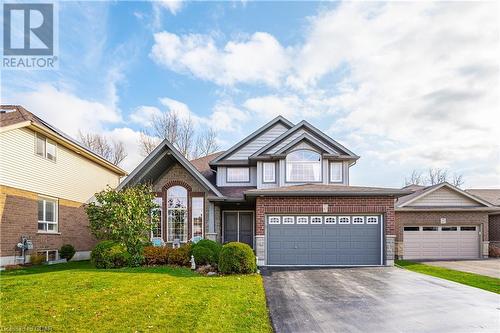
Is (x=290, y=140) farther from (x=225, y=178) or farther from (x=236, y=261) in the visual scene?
(x=236, y=261)

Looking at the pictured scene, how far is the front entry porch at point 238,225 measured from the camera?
19.1m

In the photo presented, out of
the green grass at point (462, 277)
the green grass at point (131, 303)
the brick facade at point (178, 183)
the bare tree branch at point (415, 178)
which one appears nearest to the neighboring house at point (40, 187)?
the green grass at point (131, 303)

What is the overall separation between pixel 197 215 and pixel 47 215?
7156 mm

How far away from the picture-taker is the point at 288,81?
1683 cm

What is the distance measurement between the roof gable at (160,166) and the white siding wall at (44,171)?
3740mm

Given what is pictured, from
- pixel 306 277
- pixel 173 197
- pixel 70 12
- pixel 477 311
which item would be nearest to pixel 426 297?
pixel 477 311

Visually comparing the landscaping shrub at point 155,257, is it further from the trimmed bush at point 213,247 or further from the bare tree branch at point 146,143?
the bare tree branch at point 146,143

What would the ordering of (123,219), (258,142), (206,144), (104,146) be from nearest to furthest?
1. (123,219)
2. (258,142)
3. (206,144)
4. (104,146)

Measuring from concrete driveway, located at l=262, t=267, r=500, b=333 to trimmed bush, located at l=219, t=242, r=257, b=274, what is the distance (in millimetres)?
728

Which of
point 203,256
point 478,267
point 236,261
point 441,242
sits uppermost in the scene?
point 236,261

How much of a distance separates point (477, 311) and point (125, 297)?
26.3ft

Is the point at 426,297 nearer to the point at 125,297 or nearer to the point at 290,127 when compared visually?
the point at 125,297

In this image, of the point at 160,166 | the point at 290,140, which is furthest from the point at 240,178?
the point at 160,166

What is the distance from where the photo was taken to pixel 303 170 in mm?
18047
